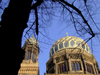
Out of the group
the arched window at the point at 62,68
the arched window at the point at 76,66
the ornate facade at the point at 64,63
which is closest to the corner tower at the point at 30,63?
the ornate facade at the point at 64,63

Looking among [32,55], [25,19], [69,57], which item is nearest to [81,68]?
[69,57]

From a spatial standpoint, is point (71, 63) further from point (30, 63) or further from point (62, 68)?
point (30, 63)

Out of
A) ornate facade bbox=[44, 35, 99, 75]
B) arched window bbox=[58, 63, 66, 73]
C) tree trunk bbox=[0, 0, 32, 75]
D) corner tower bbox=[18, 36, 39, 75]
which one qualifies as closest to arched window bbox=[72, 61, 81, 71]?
ornate facade bbox=[44, 35, 99, 75]

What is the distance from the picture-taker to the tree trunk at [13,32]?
1.81m

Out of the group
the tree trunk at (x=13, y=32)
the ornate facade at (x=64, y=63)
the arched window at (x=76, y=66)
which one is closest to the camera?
the tree trunk at (x=13, y=32)

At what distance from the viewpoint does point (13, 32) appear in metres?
2.02

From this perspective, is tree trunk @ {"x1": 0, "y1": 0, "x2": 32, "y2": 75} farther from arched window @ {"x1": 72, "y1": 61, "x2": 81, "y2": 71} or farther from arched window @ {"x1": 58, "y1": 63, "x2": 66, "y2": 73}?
arched window @ {"x1": 58, "y1": 63, "x2": 66, "y2": 73}

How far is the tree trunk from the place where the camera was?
5.94 feet

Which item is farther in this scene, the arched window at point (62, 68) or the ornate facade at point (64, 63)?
the arched window at point (62, 68)

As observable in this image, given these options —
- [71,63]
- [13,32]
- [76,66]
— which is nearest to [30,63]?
[71,63]

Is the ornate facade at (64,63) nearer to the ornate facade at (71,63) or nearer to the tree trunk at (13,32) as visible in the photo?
the ornate facade at (71,63)

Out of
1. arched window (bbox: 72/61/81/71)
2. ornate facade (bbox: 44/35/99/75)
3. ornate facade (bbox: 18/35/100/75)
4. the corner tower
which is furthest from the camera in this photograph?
arched window (bbox: 72/61/81/71)

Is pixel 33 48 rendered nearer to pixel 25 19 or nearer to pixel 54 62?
pixel 54 62

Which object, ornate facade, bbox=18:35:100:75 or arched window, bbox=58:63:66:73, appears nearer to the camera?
ornate facade, bbox=18:35:100:75
